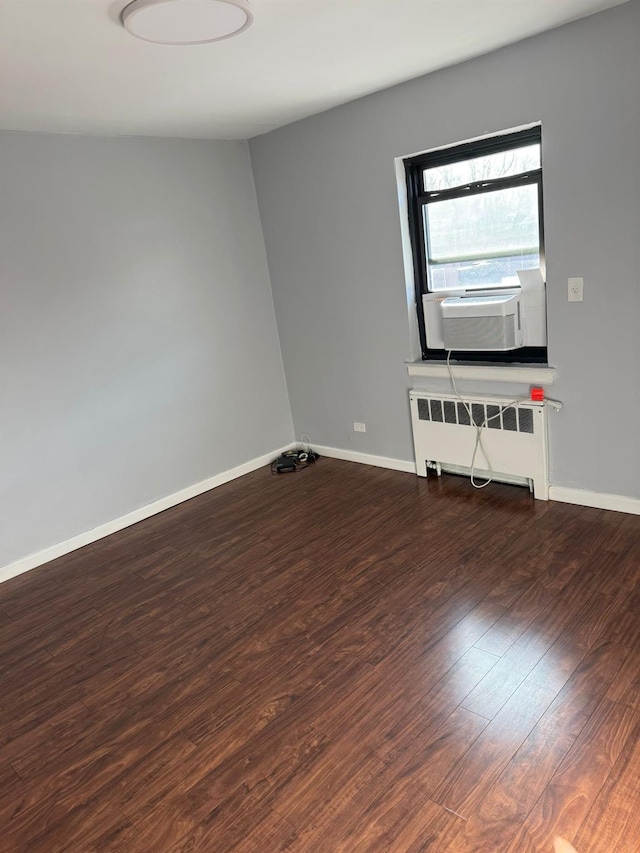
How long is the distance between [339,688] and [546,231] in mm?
2436

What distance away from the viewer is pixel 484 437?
3.69m

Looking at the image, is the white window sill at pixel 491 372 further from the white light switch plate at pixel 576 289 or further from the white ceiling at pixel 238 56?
the white ceiling at pixel 238 56

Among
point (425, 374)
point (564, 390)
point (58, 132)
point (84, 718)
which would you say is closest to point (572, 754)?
point (84, 718)

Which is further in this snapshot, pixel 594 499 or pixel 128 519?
pixel 128 519

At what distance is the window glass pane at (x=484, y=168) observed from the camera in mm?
3211

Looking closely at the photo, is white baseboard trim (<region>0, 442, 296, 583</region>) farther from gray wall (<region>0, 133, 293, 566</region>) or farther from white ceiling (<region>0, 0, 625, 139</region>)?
white ceiling (<region>0, 0, 625, 139</region>)

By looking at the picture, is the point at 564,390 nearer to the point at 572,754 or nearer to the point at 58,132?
the point at 572,754

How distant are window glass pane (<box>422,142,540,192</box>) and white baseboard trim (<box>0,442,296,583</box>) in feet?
7.61

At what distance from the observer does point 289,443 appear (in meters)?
4.98

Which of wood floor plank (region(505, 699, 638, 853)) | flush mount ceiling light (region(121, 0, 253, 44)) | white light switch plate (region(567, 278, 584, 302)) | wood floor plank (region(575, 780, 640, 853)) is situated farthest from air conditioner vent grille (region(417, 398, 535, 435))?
flush mount ceiling light (region(121, 0, 253, 44))

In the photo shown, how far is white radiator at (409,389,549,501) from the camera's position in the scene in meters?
3.46

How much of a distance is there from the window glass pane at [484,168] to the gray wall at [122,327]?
4.88ft

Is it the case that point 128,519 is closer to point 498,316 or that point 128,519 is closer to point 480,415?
point 480,415

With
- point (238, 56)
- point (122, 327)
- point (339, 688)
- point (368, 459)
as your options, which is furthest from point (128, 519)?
point (238, 56)
